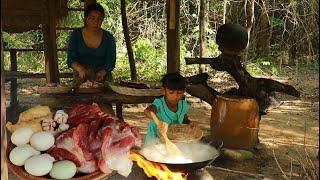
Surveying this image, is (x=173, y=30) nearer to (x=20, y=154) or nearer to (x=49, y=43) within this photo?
(x=49, y=43)

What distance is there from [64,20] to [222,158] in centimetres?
398

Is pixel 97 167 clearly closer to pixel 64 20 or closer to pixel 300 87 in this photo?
pixel 64 20

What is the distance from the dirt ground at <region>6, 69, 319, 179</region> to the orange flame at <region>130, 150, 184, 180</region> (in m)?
0.95

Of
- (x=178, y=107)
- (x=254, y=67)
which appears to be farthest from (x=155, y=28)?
(x=178, y=107)

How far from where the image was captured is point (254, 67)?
10953mm

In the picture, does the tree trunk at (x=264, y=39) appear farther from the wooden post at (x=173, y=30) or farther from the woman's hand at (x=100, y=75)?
the woman's hand at (x=100, y=75)

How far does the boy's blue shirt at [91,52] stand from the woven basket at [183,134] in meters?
2.30

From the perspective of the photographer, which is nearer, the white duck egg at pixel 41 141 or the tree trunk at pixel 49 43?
the white duck egg at pixel 41 141

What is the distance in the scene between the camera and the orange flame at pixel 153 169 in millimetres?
2574

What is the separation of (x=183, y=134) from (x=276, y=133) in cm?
370

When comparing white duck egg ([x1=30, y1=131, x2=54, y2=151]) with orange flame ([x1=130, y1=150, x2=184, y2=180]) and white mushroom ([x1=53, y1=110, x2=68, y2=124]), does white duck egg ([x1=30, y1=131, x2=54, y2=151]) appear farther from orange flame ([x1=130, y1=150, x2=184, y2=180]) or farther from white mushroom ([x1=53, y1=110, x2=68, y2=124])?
orange flame ([x1=130, y1=150, x2=184, y2=180])

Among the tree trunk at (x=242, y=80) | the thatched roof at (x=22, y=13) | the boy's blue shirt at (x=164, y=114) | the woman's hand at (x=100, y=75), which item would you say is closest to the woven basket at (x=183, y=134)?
the boy's blue shirt at (x=164, y=114)

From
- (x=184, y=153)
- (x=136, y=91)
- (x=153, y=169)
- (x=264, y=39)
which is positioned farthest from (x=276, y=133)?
(x=264, y=39)

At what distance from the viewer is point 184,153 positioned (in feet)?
9.85
